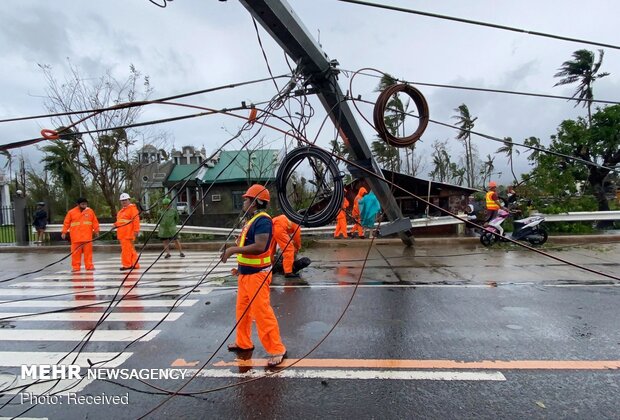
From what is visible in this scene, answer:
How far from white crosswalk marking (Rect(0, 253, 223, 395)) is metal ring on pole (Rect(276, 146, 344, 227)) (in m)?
1.36

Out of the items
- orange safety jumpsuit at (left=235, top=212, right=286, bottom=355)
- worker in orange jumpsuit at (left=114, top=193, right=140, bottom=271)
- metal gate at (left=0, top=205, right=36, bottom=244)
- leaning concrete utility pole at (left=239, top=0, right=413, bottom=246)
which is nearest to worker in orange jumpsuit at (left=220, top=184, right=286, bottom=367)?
orange safety jumpsuit at (left=235, top=212, right=286, bottom=355)

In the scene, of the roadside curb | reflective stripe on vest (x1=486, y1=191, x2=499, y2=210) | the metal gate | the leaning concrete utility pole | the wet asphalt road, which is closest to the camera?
the wet asphalt road

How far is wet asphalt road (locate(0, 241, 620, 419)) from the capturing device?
3.19 m

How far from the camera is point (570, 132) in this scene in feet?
55.3

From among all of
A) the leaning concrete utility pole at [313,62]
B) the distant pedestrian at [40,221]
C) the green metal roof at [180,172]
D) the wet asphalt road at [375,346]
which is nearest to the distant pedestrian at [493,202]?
the wet asphalt road at [375,346]

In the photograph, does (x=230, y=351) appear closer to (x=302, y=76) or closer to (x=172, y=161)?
(x=302, y=76)

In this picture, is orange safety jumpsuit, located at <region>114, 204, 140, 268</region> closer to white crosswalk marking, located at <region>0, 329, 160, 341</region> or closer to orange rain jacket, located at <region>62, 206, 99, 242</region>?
orange rain jacket, located at <region>62, 206, 99, 242</region>

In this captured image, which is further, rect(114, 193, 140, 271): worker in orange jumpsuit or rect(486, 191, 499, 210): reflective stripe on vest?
rect(486, 191, 499, 210): reflective stripe on vest

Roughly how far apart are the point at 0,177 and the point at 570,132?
45.0 meters

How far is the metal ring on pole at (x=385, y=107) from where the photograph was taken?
4.89 meters

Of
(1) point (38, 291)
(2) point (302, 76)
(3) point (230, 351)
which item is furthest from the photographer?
(1) point (38, 291)

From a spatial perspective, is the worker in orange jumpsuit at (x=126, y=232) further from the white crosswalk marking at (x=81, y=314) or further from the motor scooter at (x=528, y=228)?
the motor scooter at (x=528, y=228)

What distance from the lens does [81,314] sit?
588 cm

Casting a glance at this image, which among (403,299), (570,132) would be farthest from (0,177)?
(570,132)
